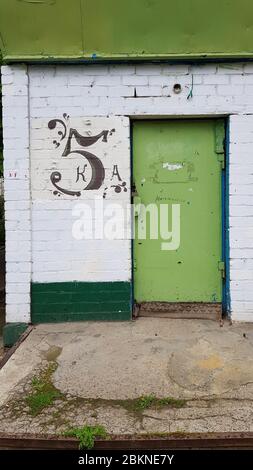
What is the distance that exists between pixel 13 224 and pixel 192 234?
2.03 m

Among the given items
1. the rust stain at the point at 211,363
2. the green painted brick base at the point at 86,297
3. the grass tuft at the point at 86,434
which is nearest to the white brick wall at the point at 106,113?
the green painted brick base at the point at 86,297

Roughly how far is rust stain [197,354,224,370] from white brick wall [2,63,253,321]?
1028 mm

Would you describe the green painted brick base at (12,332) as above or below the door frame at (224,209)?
below

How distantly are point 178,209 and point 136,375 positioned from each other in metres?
2.04

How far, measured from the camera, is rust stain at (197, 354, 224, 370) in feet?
11.9

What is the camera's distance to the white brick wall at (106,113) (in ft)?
15.1

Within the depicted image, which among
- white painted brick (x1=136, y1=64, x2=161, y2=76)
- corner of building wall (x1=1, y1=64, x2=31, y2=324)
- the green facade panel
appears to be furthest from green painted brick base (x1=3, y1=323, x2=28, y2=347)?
white painted brick (x1=136, y1=64, x2=161, y2=76)

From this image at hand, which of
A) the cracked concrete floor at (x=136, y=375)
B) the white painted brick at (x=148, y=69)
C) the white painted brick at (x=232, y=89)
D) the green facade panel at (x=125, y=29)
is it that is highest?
the green facade panel at (x=125, y=29)

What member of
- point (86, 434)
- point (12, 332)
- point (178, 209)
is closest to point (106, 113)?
point (178, 209)

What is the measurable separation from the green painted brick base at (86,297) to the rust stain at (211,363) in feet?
3.94

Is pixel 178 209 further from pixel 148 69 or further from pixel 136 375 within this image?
pixel 136 375

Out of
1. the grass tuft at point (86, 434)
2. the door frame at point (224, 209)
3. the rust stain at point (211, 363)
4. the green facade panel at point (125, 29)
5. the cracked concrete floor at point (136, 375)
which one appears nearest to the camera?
the grass tuft at point (86, 434)

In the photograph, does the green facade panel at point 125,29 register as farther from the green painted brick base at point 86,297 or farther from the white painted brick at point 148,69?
the green painted brick base at point 86,297

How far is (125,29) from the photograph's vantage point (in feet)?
14.6
